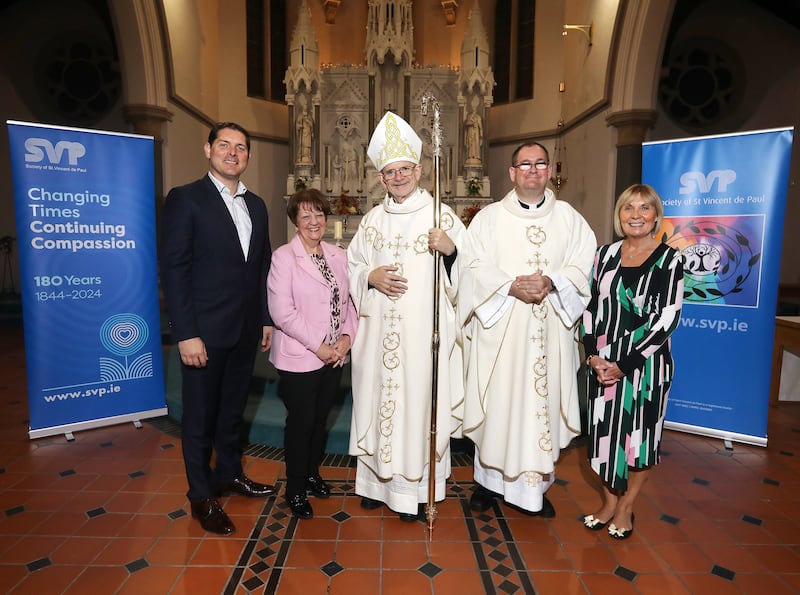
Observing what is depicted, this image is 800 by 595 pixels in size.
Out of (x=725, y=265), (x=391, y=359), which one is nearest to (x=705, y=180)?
(x=725, y=265)

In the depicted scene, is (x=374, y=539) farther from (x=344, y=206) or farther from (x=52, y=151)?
(x=344, y=206)

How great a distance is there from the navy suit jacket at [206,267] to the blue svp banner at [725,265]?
3240mm

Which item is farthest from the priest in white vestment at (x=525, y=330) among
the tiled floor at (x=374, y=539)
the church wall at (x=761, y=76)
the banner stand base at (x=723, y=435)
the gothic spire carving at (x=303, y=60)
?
the church wall at (x=761, y=76)

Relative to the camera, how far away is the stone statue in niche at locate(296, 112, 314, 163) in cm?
957

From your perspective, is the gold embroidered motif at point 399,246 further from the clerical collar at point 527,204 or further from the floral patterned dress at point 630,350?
the floral patterned dress at point 630,350

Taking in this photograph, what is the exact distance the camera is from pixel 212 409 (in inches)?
107

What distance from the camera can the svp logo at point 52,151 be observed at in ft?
11.8

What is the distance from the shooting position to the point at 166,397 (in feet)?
14.5

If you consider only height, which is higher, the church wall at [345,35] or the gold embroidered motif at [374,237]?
the church wall at [345,35]

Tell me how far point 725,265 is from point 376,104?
24.5 ft

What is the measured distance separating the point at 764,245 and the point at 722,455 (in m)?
1.55

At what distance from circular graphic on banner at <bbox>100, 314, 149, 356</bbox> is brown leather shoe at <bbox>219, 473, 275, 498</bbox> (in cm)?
168

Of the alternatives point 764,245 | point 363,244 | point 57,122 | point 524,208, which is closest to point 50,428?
point 363,244

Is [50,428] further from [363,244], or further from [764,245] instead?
[764,245]
